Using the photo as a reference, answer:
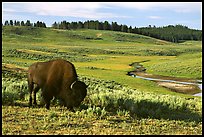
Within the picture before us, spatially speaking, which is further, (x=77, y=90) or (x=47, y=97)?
(x=47, y=97)

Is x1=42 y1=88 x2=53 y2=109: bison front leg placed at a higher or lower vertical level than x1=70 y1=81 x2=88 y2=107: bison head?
lower

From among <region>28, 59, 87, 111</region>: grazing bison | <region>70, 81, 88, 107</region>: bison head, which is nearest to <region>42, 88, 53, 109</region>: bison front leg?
<region>28, 59, 87, 111</region>: grazing bison

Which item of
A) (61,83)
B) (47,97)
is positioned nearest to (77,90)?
(61,83)

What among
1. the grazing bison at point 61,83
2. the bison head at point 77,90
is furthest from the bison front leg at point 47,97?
the bison head at point 77,90

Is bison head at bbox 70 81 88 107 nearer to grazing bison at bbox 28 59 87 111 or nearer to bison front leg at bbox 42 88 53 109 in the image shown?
grazing bison at bbox 28 59 87 111

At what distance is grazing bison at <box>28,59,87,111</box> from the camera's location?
9766 mm

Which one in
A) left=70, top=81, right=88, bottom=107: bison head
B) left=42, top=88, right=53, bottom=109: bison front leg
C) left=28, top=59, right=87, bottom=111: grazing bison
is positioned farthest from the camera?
left=42, top=88, right=53, bottom=109: bison front leg

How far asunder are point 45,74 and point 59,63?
24.1 inches

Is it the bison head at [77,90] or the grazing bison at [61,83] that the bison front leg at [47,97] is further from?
the bison head at [77,90]

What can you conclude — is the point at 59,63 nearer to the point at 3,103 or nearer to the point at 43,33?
the point at 3,103

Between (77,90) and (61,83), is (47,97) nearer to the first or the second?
(61,83)

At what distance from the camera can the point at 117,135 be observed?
771 centimetres

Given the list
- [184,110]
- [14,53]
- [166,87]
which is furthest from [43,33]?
[184,110]

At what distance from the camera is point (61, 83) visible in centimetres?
1024
